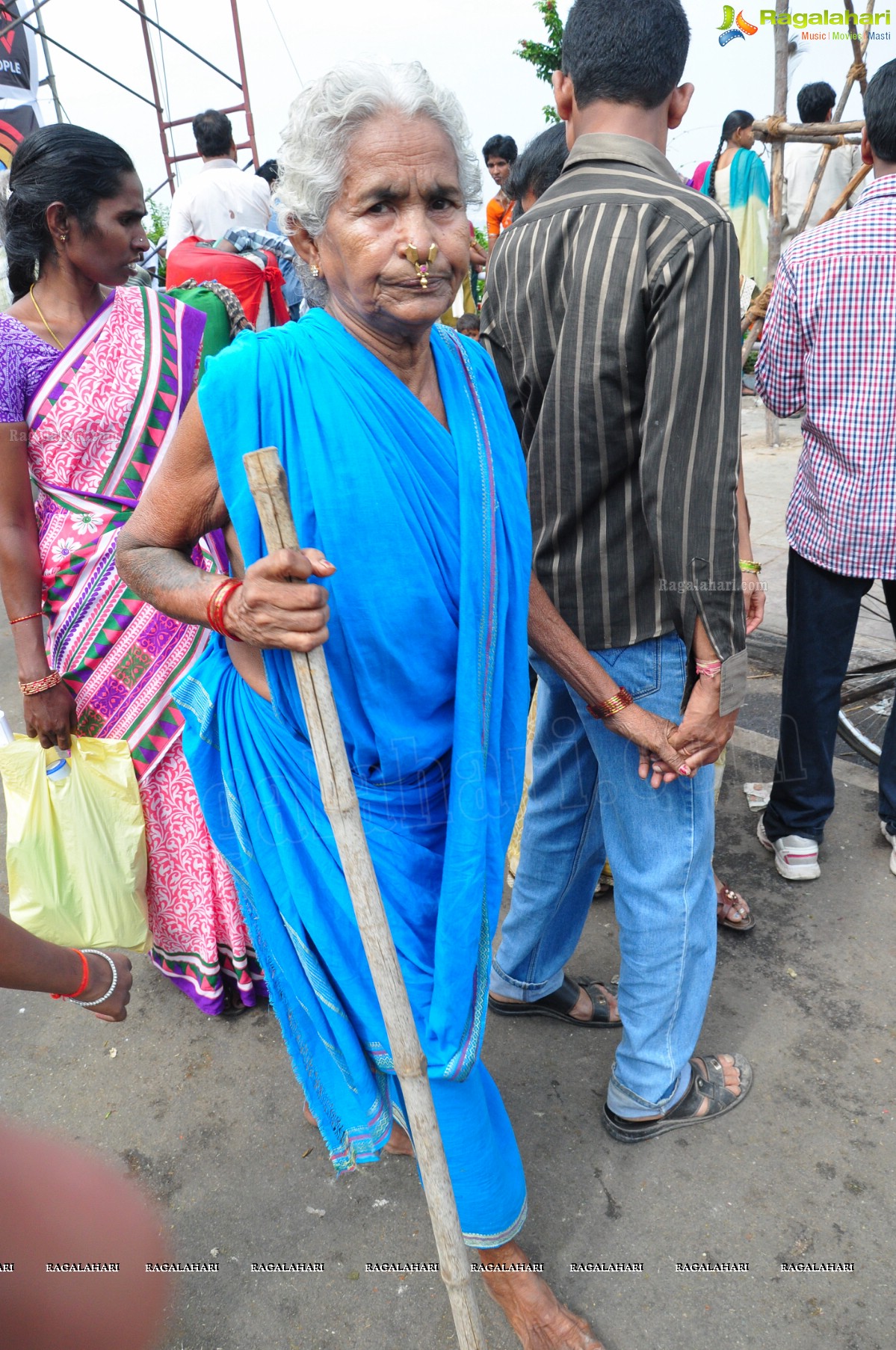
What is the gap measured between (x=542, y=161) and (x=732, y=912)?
2.31 metres

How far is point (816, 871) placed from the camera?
2791 millimetres

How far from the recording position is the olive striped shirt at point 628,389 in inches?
59.2

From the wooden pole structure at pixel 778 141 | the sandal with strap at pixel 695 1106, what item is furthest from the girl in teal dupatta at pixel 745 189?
the sandal with strap at pixel 695 1106

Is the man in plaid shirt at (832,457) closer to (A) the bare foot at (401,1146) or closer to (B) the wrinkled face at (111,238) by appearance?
(A) the bare foot at (401,1146)

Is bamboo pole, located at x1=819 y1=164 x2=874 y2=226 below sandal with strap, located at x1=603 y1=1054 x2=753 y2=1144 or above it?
above

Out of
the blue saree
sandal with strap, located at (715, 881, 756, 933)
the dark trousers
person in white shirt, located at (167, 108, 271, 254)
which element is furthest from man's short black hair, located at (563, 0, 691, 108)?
person in white shirt, located at (167, 108, 271, 254)

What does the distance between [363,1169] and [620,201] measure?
202 centimetres

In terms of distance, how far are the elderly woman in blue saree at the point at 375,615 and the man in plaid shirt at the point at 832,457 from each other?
4.24ft

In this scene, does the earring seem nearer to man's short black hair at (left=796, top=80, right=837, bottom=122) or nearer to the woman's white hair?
the woman's white hair

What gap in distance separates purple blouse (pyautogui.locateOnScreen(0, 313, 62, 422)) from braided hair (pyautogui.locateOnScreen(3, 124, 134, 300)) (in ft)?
0.71

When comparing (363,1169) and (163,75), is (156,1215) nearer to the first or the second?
(363,1169)

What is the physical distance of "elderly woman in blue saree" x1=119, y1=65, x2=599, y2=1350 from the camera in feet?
4.08

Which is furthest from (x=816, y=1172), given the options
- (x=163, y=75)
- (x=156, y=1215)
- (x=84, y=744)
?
(x=163, y=75)

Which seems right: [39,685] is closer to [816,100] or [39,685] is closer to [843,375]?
[843,375]
